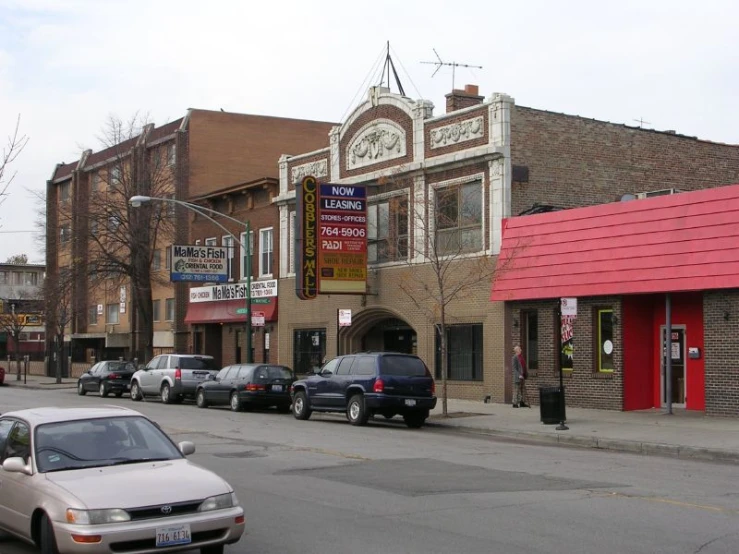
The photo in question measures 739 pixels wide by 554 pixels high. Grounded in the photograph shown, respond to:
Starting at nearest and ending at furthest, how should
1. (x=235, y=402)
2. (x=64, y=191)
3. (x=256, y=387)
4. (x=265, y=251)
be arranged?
(x=256, y=387) < (x=235, y=402) < (x=265, y=251) < (x=64, y=191)

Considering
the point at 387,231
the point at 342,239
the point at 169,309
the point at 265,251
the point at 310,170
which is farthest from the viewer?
the point at 169,309

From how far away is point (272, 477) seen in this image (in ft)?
44.3

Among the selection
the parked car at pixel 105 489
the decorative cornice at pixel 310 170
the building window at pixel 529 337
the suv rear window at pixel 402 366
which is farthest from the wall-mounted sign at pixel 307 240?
the parked car at pixel 105 489

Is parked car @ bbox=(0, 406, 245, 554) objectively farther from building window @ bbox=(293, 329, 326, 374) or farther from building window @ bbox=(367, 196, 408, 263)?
building window @ bbox=(293, 329, 326, 374)

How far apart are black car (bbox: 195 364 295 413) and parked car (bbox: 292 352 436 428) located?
13.5ft

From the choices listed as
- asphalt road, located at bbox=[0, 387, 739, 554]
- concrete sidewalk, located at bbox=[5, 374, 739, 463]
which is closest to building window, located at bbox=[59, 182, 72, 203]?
concrete sidewalk, located at bbox=[5, 374, 739, 463]

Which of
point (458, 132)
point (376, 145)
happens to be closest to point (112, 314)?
point (376, 145)

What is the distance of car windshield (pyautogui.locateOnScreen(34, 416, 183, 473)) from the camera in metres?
8.31

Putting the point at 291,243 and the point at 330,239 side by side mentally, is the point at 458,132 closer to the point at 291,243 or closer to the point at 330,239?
the point at 330,239

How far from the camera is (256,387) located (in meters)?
27.6

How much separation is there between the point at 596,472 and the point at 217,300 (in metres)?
30.7

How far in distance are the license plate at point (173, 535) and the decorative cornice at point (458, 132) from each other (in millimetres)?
22504

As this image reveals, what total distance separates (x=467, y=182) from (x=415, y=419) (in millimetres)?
9004

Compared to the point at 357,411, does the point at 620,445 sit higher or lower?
lower
